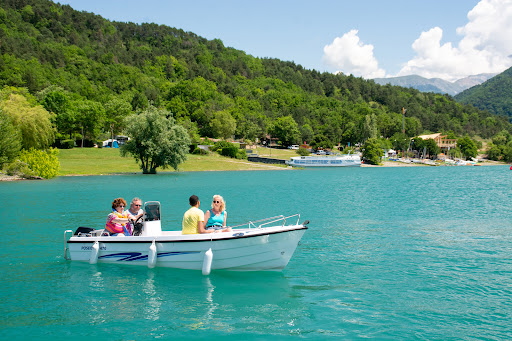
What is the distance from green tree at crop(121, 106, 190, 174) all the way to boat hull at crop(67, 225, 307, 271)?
61.8 metres

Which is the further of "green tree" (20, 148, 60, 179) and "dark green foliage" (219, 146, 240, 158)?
"dark green foliage" (219, 146, 240, 158)

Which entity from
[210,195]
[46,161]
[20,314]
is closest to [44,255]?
[20,314]

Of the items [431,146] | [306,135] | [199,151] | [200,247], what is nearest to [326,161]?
[306,135]

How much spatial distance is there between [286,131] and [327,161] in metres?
39.6

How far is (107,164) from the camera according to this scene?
87.2 m

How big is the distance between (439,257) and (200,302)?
1193 centimetres

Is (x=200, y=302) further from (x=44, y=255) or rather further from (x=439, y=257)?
(x=439, y=257)

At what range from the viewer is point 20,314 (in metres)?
13.3

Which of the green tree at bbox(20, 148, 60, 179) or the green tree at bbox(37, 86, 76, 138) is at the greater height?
the green tree at bbox(37, 86, 76, 138)

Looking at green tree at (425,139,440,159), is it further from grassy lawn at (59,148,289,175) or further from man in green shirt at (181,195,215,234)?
man in green shirt at (181,195,215,234)

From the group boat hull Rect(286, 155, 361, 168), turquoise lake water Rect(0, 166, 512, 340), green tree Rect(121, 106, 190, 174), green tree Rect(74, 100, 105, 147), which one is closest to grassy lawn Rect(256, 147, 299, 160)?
boat hull Rect(286, 155, 361, 168)

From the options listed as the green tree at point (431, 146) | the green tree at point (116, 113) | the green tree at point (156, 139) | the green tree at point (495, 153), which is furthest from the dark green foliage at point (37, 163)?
the green tree at point (495, 153)

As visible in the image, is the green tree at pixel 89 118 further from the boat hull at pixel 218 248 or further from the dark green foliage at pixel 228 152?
the boat hull at pixel 218 248

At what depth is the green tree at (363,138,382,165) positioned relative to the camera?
504 feet
